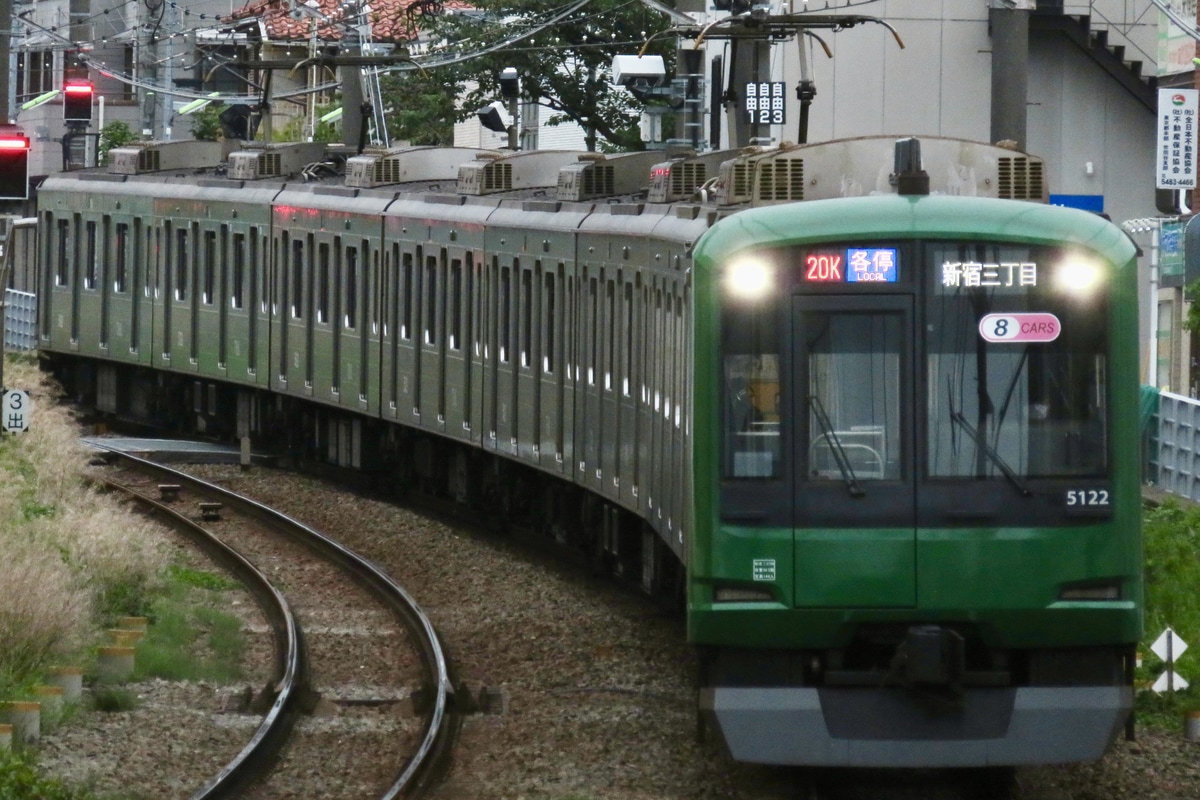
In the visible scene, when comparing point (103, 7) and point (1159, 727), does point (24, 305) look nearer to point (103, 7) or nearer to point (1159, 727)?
point (103, 7)

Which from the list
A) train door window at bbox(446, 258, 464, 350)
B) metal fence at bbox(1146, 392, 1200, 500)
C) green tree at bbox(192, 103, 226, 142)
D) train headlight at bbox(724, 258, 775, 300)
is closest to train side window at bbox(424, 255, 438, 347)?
train door window at bbox(446, 258, 464, 350)

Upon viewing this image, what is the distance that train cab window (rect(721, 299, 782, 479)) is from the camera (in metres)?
9.20

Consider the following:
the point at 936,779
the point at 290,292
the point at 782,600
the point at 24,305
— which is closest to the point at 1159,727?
the point at 936,779

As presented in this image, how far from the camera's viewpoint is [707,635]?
920cm

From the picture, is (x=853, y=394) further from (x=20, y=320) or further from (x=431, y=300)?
(x=20, y=320)

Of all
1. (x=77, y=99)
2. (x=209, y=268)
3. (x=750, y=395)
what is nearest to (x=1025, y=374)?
(x=750, y=395)

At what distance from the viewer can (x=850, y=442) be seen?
9.17 meters

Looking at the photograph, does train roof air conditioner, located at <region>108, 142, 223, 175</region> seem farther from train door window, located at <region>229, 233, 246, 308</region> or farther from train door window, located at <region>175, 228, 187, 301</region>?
train door window, located at <region>229, 233, 246, 308</region>

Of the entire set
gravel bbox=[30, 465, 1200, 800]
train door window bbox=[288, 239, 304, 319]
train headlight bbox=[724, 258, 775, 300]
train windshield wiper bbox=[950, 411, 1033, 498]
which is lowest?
gravel bbox=[30, 465, 1200, 800]

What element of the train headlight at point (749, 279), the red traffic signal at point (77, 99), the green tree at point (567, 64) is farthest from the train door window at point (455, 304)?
the green tree at point (567, 64)

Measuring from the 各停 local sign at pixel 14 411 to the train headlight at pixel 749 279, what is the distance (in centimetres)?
941

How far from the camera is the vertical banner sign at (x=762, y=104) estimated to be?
2086cm

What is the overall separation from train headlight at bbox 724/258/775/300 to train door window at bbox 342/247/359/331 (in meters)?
12.6

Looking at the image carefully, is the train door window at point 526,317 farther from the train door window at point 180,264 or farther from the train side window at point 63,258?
the train side window at point 63,258
